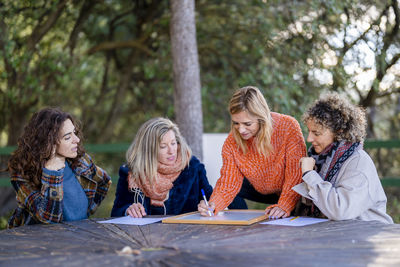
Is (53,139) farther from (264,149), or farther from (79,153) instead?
(264,149)

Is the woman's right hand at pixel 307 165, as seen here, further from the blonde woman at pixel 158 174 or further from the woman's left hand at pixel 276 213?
the blonde woman at pixel 158 174

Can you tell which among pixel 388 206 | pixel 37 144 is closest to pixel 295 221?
pixel 37 144

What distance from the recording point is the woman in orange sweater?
304 centimetres

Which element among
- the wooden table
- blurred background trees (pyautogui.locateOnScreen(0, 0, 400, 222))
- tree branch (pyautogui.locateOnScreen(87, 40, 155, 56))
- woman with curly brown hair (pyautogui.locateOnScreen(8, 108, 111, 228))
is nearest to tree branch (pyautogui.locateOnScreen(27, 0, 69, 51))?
blurred background trees (pyautogui.locateOnScreen(0, 0, 400, 222))

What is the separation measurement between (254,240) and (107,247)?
25.2 inches

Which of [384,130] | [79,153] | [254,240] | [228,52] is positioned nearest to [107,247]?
[254,240]

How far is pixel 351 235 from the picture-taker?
2.19 m

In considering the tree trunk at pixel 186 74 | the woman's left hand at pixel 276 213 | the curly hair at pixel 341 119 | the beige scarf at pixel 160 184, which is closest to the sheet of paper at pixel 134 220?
the beige scarf at pixel 160 184

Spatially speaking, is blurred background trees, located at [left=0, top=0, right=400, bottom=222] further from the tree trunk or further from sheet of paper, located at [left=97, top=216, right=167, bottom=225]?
sheet of paper, located at [left=97, top=216, right=167, bottom=225]

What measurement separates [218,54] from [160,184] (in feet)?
12.5

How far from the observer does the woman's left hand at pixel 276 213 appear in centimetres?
278

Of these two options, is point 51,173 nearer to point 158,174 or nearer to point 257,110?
point 158,174

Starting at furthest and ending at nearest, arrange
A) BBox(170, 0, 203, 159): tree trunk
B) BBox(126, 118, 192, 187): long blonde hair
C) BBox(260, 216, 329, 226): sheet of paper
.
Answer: BBox(170, 0, 203, 159): tree trunk → BBox(126, 118, 192, 187): long blonde hair → BBox(260, 216, 329, 226): sheet of paper

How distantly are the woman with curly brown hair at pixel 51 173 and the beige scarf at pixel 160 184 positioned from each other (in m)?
0.33
